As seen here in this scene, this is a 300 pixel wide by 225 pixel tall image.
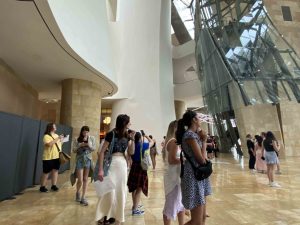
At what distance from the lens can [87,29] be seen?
387 inches

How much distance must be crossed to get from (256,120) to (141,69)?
10.0 meters

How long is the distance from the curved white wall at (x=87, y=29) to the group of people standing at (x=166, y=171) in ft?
14.5

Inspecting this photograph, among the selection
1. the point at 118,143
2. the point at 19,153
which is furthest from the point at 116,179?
the point at 19,153

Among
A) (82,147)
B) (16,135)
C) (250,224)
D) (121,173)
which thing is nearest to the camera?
(121,173)

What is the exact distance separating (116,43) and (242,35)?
945 centimetres

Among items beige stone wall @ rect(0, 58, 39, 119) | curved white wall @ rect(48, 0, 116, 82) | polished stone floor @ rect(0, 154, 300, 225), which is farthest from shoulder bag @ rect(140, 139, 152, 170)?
beige stone wall @ rect(0, 58, 39, 119)

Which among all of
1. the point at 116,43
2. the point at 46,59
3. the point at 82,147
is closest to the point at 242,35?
the point at 116,43

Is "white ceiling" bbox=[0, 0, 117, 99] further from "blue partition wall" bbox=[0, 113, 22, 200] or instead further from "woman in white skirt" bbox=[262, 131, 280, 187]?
"woman in white skirt" bbox=[262, 131, 280, 187]

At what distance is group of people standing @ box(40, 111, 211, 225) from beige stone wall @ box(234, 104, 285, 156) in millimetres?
13968

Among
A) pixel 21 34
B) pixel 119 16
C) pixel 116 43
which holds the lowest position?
pixel 21 34

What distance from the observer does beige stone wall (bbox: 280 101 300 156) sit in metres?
18.9

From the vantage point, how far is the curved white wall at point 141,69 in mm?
20938

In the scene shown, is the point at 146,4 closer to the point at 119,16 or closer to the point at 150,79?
the point at 119,16

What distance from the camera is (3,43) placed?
825cm
